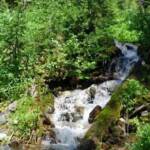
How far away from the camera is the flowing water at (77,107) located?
14758 millimetres

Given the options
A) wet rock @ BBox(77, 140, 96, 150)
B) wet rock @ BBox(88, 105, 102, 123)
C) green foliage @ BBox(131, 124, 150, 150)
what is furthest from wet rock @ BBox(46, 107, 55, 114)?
green foliage @ BBox(131, 124, 150, 150)

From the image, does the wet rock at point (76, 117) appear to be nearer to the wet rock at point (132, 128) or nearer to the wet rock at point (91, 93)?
the wet rock at point (91, 93)

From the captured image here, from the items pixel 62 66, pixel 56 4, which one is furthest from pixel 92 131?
pixel 56 4

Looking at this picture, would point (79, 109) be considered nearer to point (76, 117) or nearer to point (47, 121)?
point (76, 117)

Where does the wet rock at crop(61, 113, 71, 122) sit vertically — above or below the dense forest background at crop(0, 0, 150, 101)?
below

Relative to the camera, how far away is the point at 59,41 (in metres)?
20.3

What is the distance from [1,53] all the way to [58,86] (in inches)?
109

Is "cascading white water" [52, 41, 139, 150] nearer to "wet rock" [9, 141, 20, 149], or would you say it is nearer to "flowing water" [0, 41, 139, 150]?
"flowing water" [0, 41, 139, 150]

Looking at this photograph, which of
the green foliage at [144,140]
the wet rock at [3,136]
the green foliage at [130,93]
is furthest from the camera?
the green foliage at [130,93]

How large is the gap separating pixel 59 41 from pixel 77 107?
4.30m

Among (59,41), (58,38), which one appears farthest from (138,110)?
(58,38)

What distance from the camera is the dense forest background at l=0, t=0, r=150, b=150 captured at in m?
18.1

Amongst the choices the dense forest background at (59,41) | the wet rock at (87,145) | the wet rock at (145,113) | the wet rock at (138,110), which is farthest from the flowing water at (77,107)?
the wet rock at (145,113)

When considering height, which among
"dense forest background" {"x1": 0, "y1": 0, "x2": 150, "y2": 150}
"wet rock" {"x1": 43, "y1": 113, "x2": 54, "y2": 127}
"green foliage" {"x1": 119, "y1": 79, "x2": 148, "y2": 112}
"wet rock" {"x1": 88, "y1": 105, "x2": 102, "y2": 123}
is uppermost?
"dense forest background" {"x1": 0, "y1": 0, "x2": 150, "y2": 150}
